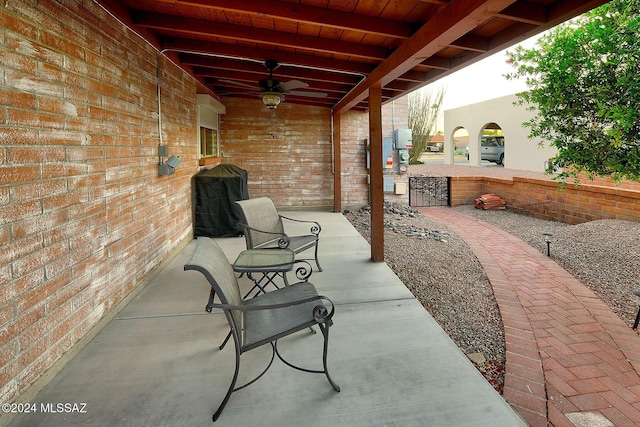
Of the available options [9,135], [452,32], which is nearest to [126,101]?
[9,135]

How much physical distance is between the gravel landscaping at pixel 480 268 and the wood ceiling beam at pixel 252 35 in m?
2.45

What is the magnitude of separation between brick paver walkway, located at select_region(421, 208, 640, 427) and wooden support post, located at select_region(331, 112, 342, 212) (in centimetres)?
382

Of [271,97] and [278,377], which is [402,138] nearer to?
[271,97]

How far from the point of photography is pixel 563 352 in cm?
257

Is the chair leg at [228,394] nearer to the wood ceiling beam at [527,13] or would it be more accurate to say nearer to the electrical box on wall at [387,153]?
the wood ceiling beam at [527,13]

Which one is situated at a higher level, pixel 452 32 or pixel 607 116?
pixel 452 32

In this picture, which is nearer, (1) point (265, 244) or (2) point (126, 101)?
(2) point (126, 101)

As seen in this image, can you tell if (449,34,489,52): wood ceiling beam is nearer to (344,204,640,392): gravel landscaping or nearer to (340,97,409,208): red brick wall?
(344,204,640,392): gravel landscaping

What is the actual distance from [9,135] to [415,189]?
9.59 metres

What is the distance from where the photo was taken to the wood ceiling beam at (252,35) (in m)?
3.37

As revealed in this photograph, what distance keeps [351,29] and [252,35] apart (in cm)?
105

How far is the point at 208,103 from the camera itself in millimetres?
5773

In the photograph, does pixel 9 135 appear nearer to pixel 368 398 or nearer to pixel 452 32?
pixel 368 398

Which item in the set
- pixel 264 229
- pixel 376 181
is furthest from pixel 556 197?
pixel 264 229
